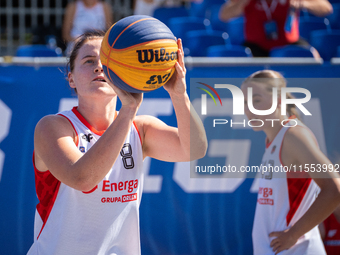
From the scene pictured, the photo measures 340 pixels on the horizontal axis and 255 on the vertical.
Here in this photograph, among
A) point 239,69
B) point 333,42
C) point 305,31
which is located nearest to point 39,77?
point 239,69

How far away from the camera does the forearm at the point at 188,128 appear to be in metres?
2.06

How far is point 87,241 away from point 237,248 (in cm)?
200

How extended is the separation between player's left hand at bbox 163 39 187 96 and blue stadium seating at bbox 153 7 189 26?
18.6 ft

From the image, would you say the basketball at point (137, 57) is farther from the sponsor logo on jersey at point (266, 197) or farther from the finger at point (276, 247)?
the finger at point (276, 247)

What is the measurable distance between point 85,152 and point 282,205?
144 cm

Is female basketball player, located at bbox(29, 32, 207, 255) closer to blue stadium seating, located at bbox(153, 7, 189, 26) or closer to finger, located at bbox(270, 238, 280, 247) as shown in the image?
finger, located at bbox(270, 238, 280, 247)

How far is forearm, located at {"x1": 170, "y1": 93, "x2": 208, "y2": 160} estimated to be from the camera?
206 centimetres

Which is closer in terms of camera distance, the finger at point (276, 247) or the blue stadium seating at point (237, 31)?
the finger at point (276, 247)

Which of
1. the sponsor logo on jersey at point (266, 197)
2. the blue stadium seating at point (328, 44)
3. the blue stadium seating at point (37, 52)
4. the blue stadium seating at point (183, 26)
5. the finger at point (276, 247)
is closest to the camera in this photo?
the finger at point (276, 247)

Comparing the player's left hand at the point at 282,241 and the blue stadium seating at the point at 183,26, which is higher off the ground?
the blue stadium seating at the point at 183,26

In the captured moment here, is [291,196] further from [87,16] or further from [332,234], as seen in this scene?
[87,16]

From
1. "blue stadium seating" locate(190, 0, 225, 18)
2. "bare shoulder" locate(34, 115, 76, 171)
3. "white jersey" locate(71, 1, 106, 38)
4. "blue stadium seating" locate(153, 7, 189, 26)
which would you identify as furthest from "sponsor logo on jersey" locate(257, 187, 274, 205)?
"blue stadium seating" locate(190, 0, 225, 18)

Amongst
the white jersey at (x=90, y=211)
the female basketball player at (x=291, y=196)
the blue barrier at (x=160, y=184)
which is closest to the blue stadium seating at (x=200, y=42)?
the blue barrier at (x=160, y=184)

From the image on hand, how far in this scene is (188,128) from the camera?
2105mm
